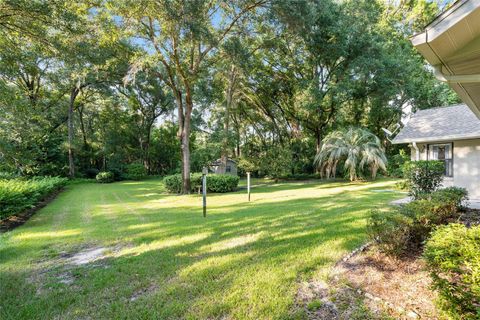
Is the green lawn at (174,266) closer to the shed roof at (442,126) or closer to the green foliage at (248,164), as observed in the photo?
the shed roof at (442,126)

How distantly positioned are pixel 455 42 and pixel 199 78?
13.1m

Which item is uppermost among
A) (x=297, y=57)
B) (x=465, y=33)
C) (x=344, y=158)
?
(x=297, y=57)

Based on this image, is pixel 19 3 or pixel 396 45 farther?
pixel 396 45

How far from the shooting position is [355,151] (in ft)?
49.2

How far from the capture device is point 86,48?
7.49 m

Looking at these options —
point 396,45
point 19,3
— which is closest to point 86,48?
point 19,3

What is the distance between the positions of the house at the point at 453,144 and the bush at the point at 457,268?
8827 millimetres

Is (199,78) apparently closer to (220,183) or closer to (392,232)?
(220,183)

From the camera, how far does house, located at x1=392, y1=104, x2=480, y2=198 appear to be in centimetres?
876

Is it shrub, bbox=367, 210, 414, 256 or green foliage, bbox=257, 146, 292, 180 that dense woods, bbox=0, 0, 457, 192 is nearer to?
green foliage, bbox=257, 146, 292, 180

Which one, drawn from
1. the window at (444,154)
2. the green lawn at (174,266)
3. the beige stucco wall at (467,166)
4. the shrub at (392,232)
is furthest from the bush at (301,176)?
the shrub at (392,232)

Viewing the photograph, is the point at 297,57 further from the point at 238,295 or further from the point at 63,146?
the point at 63,146

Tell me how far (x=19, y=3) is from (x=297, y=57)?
18063 millimetres

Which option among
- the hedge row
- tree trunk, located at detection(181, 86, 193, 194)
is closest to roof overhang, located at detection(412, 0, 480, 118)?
tree trunk, located at detection(181, 86, 193, 194)
